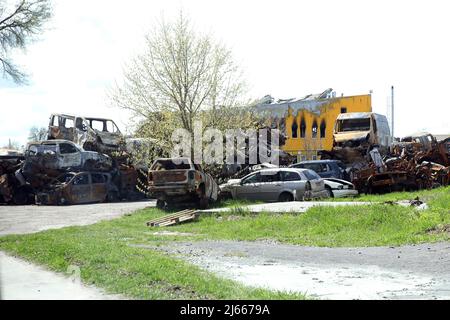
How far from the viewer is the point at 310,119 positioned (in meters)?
55.9

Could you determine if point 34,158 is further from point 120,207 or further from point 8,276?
point 8,276

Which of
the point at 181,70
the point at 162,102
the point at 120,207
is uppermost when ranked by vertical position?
the point at 181,70

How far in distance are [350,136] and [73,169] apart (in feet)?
47.4

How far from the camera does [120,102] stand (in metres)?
21.6

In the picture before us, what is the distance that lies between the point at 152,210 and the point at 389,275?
13162 mm

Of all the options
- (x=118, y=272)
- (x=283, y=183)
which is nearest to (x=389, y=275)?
(x=118, y=272)

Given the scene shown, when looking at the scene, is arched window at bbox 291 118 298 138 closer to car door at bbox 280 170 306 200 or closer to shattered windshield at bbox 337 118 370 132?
shattered windshield at bbox 337 118 370 132

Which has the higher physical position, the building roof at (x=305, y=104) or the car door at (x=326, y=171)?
the building roof at (x=305, y=104)

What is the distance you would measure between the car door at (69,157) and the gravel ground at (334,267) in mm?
14957

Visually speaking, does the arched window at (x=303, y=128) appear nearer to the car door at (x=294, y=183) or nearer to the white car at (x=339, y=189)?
the white car at (x=339, y=189)

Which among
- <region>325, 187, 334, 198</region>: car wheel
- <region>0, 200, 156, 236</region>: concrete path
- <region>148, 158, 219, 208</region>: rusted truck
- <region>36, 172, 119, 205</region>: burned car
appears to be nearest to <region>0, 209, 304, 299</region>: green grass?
<region>0, 200, 156, 236</region>: concrete path

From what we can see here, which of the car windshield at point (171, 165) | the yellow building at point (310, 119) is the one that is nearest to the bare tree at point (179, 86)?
the car windshield at point (171, 165)

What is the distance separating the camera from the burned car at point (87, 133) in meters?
26.5

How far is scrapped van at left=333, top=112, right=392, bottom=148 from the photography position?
88.0 ft
